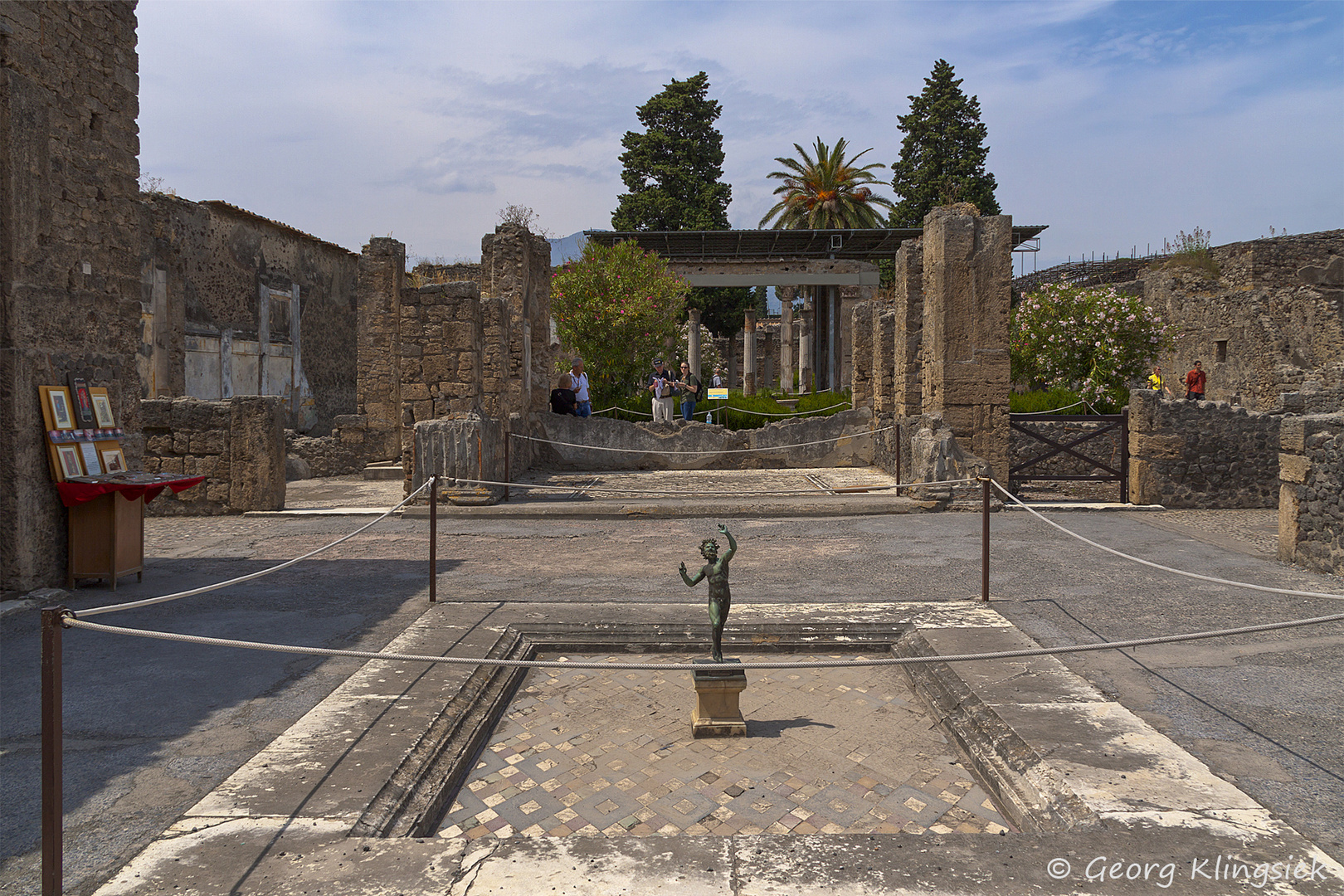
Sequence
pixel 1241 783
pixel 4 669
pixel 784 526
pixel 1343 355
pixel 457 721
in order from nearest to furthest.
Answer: pixel 1241 783 → pixel 457 721 → pixel 4 669 → pixel 784 526 → pixel 1343 355

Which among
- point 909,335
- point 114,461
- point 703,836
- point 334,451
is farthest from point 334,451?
point 703,836

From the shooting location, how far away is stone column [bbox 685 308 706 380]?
3369 cm

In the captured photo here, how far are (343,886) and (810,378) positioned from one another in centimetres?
3042

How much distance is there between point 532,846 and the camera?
9.49 feet

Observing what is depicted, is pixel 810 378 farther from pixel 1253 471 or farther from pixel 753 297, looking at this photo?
pixel 1253 471

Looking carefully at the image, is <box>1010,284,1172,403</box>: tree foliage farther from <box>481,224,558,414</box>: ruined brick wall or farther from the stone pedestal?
the stone pedestal

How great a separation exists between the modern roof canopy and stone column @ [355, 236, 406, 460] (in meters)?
10.5

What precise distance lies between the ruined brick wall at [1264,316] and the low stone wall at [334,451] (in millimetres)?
20685

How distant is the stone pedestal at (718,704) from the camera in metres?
4.29

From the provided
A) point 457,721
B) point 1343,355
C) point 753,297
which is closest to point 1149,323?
point 1343,355

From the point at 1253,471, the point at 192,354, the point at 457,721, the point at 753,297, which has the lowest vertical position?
the point at 457,721

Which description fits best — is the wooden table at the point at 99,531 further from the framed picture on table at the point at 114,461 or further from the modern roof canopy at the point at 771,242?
the modern roof canopy at the point at 771,242

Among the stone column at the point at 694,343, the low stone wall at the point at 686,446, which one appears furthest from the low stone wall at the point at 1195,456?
the stone column at the point at 694,343

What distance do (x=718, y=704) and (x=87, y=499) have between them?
197 inches
